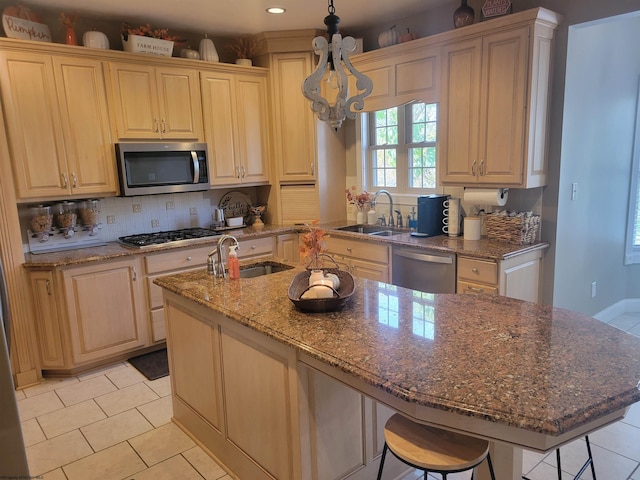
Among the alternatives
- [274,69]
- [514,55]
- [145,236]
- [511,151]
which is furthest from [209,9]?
[511,151]

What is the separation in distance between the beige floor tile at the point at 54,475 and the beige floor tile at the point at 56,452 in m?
0.03

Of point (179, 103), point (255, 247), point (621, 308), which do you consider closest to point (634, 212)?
point (621, 308)

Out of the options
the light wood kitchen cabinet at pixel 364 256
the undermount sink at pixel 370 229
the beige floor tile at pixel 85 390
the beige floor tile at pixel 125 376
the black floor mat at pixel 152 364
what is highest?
the undermount sink at pixel 370 229

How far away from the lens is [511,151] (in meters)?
3.10

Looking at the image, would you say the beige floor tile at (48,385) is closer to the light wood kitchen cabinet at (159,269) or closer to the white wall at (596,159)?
the light wood kitchen cabinet at (159,269)

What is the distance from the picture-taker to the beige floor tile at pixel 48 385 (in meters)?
3.23

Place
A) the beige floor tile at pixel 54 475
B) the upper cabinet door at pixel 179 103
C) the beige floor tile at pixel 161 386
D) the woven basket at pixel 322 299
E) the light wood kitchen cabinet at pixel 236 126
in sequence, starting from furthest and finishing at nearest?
the light wood kitchen cabinet at pixel 236 126, the upper cabinet door at pixel 179 103, the beige floor tile at pixel 161 386, the beige floor tile at pixel 54 475, the woven basket at pixel 322 299

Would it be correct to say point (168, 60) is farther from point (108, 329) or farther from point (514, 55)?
point (514, 55)

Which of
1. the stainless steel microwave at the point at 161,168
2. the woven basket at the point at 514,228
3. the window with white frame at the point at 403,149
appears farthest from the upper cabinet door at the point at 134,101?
the woven basket at the point at 514,228

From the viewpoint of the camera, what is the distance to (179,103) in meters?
3.96

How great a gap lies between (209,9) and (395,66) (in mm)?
1573

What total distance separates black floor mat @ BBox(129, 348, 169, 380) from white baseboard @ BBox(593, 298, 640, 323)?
12.6 feet

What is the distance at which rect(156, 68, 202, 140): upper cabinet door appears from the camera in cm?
386

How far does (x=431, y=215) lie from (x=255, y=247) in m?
1.65
